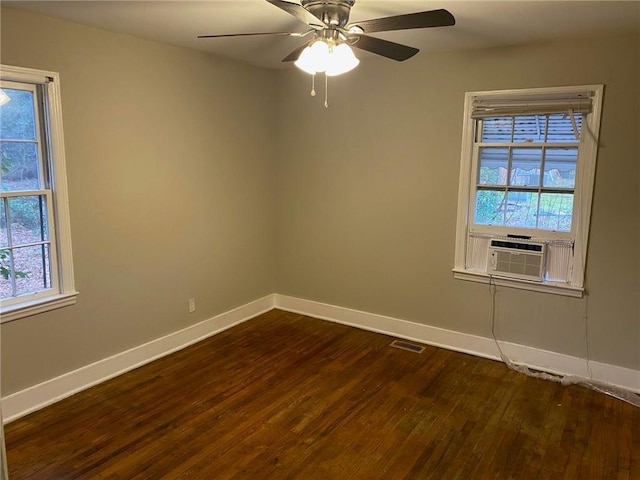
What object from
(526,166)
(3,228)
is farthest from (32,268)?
(526,166)

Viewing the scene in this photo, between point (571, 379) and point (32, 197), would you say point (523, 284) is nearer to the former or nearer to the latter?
point (571, 379)

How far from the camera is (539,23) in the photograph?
114 inches

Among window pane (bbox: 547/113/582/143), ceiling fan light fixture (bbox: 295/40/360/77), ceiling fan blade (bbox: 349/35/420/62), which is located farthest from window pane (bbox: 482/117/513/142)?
ceiling fan light fixture (bbox: 295/40/360/77)

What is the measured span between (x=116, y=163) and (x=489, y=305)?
9.78 feet

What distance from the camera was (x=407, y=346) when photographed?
4.11 m

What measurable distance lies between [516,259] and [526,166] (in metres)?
0.70

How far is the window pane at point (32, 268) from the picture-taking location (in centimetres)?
297

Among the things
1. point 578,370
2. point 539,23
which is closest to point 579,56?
point 539,23

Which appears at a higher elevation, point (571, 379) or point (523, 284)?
point (523, 284)

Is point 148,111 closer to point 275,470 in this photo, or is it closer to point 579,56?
point 275,470

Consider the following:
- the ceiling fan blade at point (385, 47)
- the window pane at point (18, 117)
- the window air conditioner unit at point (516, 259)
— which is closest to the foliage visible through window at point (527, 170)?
the window air conditioner unit at point (516, 259)

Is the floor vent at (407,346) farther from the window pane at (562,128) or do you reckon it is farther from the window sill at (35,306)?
the window sill at (35,306)

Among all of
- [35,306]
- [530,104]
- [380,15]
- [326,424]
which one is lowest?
[326,424]

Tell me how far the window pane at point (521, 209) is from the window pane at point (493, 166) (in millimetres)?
148
